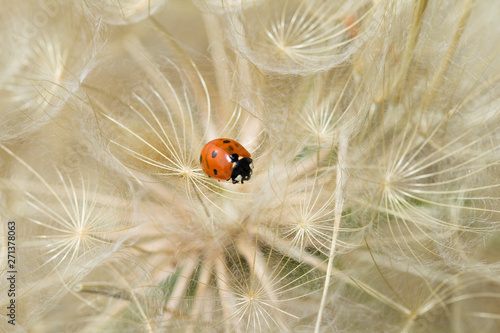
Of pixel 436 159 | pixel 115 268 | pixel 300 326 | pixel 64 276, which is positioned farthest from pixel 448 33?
pixel 64 276

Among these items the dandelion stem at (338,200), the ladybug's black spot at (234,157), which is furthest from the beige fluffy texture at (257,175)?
the ladybug's black spot at (234,157)

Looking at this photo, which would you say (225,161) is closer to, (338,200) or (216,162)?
(216,162)

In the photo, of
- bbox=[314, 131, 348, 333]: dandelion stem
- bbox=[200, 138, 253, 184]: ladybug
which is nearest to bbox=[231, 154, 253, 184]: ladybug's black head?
bbox=[200, 138, 253, 184]: ladybug

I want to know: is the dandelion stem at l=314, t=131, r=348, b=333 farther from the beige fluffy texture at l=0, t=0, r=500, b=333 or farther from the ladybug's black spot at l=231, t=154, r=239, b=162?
the ladybug's black spot at l=231, t=154, r=239, b=162

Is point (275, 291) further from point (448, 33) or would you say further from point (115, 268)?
point (448, 33)

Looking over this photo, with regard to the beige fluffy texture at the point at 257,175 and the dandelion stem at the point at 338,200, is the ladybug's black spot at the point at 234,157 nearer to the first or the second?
the beige fluffy texture at the point at 257,175

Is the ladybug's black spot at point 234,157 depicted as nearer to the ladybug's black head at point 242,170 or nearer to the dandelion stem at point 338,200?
the ladybug's black head at point 242,170
